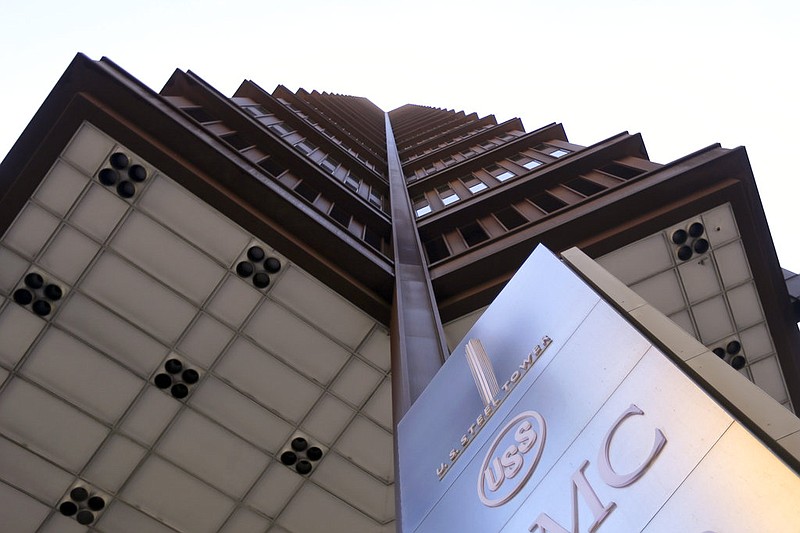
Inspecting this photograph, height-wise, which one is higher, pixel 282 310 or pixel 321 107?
pixel 321 107

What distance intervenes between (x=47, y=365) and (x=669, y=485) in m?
14.6

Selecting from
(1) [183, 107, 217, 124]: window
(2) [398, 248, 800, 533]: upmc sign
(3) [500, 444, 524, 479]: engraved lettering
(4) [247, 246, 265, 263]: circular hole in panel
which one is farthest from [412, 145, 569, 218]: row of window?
(3) [500, 444, 524, 479]: engraved lettering

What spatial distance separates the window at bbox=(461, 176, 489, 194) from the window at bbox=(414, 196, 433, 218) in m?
1.85

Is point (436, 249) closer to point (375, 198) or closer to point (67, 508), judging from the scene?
point (375, 198)

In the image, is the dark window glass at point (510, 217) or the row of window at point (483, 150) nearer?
the dark window glass at point (510, 217)

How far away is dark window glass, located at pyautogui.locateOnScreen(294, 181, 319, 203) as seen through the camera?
68.9 feet

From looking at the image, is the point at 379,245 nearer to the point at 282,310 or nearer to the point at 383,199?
the point at 282,310

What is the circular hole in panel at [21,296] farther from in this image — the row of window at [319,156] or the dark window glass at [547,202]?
the dark window glass at [547,202]

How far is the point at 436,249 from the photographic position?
20.8 m

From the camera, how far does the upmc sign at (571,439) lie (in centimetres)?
351

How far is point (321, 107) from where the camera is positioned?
1997 inches

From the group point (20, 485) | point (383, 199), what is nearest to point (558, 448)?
point (20, 485)

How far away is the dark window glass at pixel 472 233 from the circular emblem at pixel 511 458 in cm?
1517

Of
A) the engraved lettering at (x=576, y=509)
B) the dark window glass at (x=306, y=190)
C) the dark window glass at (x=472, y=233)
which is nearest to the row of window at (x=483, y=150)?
the dark window glass at (x=472, y=233)
